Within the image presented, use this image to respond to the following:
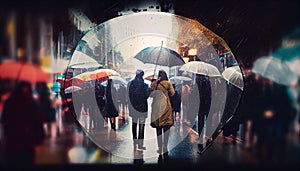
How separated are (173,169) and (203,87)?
2244mm

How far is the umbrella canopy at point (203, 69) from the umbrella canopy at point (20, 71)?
9.07 ft

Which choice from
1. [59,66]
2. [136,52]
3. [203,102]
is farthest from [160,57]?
[59,66]

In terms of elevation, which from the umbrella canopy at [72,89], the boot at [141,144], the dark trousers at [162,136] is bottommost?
the boot at [141,144]

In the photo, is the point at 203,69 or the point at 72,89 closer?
the point at 203,69

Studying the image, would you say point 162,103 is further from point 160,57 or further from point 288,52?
point 288,52

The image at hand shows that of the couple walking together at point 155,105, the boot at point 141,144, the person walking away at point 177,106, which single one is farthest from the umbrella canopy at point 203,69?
the boot at point 141,144

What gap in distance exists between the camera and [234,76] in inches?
193

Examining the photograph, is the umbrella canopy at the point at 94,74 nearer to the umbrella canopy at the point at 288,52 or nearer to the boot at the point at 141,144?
the boot at the point at 141,144

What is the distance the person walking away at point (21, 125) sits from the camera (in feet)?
12.0

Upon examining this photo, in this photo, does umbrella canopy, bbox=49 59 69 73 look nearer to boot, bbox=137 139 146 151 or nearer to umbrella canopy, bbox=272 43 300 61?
boot, bbox=137 139 146 151

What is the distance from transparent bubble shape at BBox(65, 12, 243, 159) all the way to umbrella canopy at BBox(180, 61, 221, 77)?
0.08 m

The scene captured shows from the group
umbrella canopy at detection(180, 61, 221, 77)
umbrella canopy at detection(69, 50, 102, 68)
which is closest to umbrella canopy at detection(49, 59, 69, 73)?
umbrella canopy at detection(69, 50, 102, 68)

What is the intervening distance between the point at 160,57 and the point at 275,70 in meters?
2.45

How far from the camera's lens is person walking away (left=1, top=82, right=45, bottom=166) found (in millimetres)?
3646
